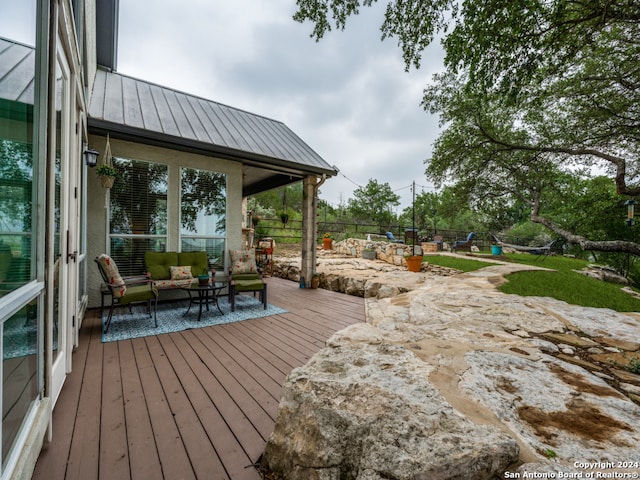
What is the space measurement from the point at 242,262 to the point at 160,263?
138 centimetres

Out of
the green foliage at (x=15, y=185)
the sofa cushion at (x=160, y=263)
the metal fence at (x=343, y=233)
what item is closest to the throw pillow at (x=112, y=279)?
the sofa cushion at (x=160, y=263)

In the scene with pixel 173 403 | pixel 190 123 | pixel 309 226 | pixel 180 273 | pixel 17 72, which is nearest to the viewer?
pixel 17 72

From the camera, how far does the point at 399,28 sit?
11.0 ft

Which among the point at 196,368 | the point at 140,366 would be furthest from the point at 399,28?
the point at 140,366

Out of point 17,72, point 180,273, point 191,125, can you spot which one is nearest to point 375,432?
point 17,72

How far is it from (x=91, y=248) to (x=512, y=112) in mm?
10424

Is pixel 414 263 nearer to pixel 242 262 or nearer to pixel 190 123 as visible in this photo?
pixel 242 262

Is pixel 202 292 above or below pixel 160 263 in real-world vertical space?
below

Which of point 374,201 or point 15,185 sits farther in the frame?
point 374,201

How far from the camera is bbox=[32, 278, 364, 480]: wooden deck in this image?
4.87 ft

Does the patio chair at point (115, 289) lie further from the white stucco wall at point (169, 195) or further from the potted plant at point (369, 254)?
the potted plant at point (369, 254)

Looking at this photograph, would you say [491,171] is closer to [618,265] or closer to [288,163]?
[618,265]

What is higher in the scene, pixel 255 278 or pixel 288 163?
pixel 288 163

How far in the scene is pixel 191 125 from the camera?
5.02m
